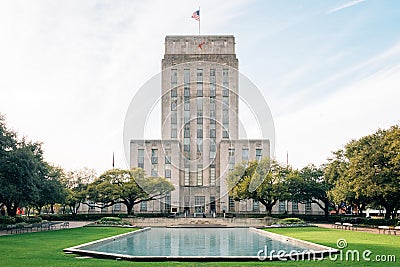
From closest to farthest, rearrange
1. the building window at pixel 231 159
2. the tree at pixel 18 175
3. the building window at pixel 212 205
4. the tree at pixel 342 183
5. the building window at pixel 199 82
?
1. the tree at pixel 18 175
2. the tree at pixel 342 183
3. the building window at pixel 231 159
4. the building window at pixel 212 205
5. the building window at pixel 199 82

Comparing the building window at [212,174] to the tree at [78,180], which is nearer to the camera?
the tree at [78,180]

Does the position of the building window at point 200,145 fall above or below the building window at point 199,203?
above

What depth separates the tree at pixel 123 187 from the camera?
57.6m

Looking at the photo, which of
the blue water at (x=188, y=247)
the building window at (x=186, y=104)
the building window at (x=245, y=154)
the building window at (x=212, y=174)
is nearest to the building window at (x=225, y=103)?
the building window at (x=186, y=104)

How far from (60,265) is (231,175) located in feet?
156

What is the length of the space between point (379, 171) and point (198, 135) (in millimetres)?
43348

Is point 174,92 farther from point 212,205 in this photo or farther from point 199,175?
point 212,205

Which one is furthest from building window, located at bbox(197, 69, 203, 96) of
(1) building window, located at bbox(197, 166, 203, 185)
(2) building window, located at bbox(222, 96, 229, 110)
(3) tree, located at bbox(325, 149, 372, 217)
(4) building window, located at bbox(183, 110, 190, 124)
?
(3) tree, located at bbox(325, 149, 372, 217)

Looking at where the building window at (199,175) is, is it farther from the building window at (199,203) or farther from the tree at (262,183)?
the tree at (262,183)

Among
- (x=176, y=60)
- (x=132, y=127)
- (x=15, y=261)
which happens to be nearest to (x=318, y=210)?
(x=176, y=60)

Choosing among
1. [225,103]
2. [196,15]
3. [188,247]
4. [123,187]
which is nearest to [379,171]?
[188,247]

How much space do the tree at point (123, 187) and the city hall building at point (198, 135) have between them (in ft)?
41.0

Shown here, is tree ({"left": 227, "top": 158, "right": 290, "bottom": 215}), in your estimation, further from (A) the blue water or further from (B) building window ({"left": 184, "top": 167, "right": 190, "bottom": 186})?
(A) the blue water

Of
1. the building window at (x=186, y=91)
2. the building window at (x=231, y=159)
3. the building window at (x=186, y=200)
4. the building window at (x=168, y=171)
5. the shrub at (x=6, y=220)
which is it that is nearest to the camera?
the shrub at (x=6, y=220)
